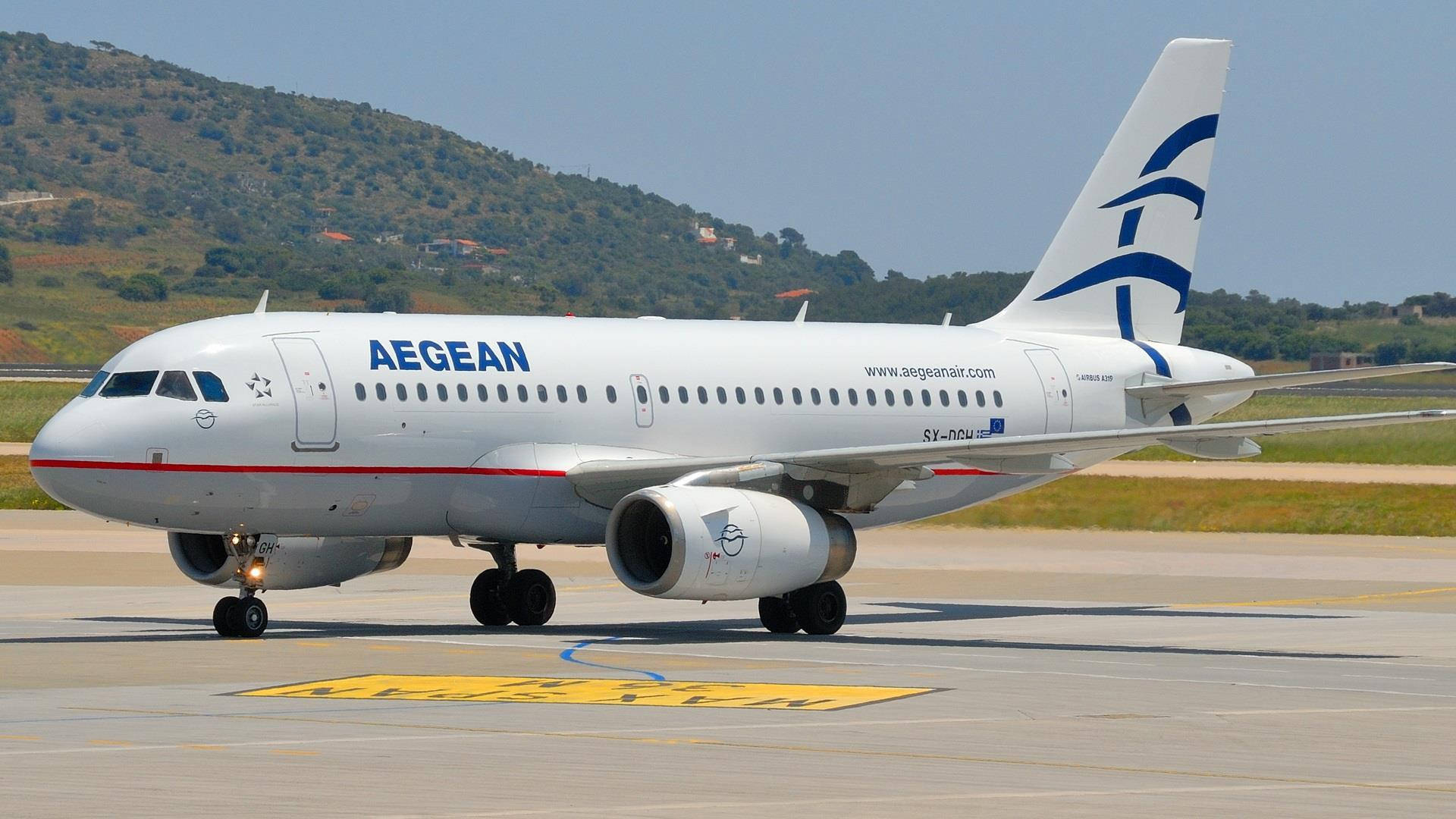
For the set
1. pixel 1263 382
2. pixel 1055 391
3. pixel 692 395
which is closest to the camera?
pixel 692 395

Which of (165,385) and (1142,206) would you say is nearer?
(165,385)

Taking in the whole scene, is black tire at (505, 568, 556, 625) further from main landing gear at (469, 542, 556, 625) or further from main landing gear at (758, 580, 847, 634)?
main landing gear at (758, 580, 847, 634)

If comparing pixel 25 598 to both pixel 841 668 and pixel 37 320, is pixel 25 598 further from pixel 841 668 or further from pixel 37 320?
pixel 37 320

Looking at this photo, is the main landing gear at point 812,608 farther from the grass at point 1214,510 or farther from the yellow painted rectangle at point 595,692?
the grass at point 1214,510

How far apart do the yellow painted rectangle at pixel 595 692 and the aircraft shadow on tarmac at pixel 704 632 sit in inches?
→ 199

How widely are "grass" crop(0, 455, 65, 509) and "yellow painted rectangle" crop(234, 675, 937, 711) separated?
36.9 metres

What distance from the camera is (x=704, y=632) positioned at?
3194cm

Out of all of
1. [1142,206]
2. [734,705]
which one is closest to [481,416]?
[734,705]

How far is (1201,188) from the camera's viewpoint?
40.1 m

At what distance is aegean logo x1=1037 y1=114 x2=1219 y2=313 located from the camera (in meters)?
39.4

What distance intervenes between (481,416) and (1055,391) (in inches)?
419

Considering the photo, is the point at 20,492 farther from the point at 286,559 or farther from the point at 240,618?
the point at 240,618

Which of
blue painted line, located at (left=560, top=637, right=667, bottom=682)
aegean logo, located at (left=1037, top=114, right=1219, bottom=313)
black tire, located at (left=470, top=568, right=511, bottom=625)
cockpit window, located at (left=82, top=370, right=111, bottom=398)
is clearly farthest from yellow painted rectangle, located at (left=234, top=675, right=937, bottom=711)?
aegean logo, located at (left=1037, top=114, right=1219, bottom=313)

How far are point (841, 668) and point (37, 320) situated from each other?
165567 mm
